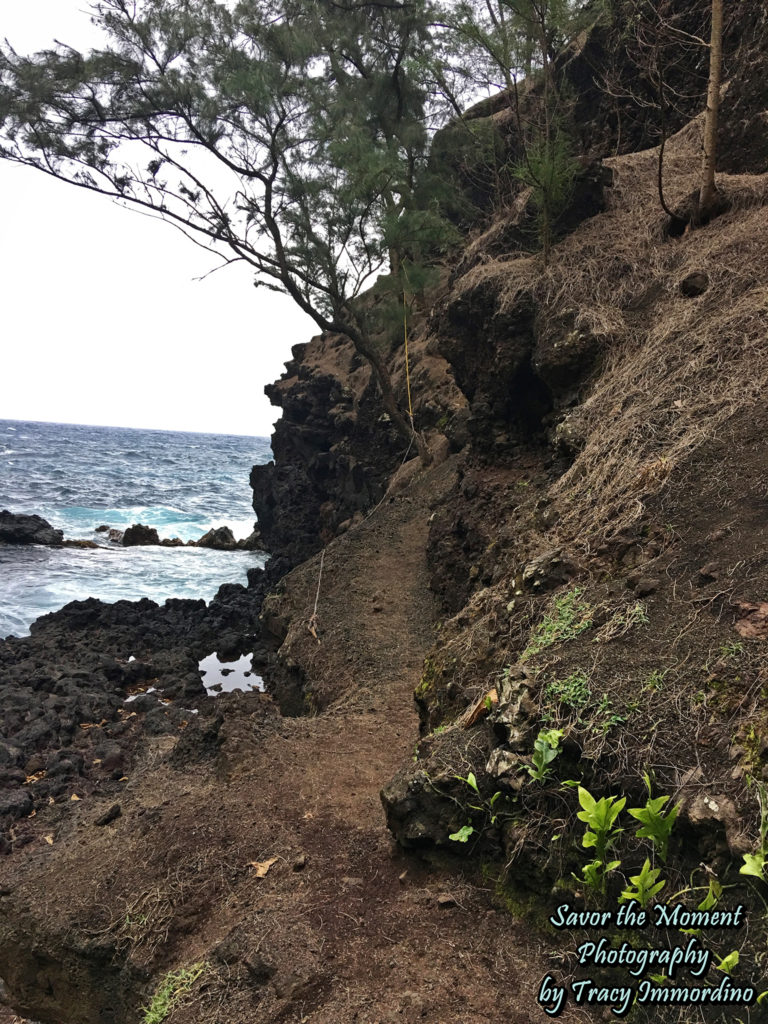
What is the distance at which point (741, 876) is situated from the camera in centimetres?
231

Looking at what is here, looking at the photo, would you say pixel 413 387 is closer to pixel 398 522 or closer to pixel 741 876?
pixel 398 522

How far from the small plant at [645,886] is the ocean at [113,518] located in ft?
49.2

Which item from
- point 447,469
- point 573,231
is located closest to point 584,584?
point 573,231

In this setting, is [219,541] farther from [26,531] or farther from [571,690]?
[571,690]

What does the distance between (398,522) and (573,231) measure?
551 cm

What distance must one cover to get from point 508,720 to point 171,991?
2180 millimetres

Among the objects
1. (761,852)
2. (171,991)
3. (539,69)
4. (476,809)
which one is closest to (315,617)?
(171,991)

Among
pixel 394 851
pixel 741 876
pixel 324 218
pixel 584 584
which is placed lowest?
pixel 394 851

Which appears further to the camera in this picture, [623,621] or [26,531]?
[26,531]

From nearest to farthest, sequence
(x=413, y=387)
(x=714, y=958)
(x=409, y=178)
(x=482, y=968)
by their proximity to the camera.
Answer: (x=714, y=958), (x=482, y=968), (x=409, y=178), (x=413, y=387)

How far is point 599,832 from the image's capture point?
8.42 ft

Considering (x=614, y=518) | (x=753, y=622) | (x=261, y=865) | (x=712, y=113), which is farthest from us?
(x=712, y=113)

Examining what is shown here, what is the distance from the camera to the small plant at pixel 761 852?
6.97ft

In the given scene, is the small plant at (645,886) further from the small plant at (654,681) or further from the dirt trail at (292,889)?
the small plant at (654,681)
